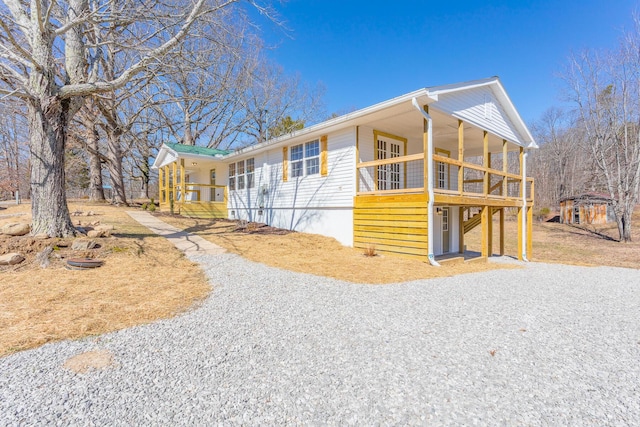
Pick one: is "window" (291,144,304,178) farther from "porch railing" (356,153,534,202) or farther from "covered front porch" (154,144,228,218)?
"covered front porch" (154,144,228,218)

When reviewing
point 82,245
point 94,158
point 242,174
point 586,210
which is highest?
point 94,158

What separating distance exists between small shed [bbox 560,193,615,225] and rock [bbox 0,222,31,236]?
99.6 ft

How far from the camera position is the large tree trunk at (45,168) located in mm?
6004

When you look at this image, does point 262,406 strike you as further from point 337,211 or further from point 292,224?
point 292,224

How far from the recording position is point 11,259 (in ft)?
16.7

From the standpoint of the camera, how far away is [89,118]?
14.9 m

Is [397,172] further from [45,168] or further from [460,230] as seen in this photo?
[45,168]

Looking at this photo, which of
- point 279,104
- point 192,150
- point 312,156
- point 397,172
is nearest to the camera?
point 397,172

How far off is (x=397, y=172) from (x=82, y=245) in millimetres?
9140

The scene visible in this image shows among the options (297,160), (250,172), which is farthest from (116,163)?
(297,160)

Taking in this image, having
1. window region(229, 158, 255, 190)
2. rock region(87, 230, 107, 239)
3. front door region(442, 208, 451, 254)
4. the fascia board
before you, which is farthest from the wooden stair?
rock region(87, 230, 107, 239)

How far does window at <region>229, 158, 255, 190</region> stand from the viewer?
14.3 metres

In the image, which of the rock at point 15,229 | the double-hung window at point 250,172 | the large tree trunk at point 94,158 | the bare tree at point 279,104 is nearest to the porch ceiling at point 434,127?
the double-hung window at point 250,172

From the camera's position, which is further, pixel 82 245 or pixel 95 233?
pixel 95 233
